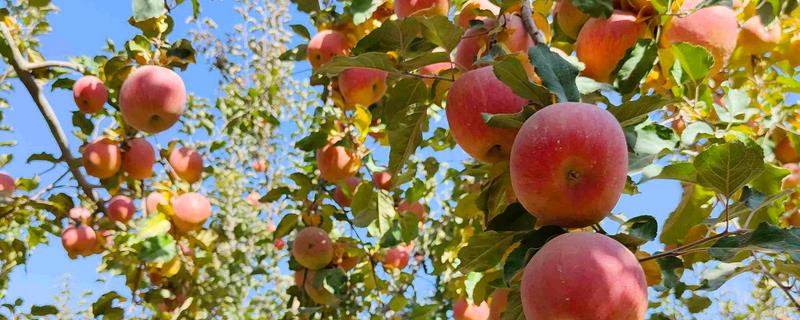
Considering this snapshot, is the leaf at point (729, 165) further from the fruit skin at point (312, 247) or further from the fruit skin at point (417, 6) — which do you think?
the fruit skin at point (312, 247)

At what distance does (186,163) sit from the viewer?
2951 millimetres

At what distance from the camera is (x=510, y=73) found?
1.03 m

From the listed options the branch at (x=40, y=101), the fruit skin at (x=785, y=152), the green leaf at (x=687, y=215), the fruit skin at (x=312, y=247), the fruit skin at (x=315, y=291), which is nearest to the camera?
the green leaf at (x=687, y=215)

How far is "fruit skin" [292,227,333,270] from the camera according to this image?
2684 mm

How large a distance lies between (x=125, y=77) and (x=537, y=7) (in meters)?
1.65

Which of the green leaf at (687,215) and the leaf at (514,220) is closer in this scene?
the leaf at (514,220)

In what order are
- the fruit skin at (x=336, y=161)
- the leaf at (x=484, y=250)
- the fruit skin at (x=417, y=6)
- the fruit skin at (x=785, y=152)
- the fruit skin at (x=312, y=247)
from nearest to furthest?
the leaf at (x=484, y=250) → the fruit skin at (x=417, y=6) → the fruit skin at (x=785, y=152) → the fruit skin at (x=336, y=161) → the fruit skin at (x=312, y=247)

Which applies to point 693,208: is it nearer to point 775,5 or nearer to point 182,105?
point 775,5

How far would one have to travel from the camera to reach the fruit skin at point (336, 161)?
2.49m

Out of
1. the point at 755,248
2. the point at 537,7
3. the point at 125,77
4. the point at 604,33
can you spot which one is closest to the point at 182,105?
the point at 125,77

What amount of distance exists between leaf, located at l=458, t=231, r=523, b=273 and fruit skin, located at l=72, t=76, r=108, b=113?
1.98m

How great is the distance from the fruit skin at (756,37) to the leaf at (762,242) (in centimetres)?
79

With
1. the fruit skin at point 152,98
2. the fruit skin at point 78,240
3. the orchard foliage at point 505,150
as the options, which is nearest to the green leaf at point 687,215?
the orchard foliage at point 505,150

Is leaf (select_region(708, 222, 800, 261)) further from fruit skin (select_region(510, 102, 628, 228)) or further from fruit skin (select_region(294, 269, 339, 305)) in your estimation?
fruit skin (select_region(294, 269, 339, 305))
